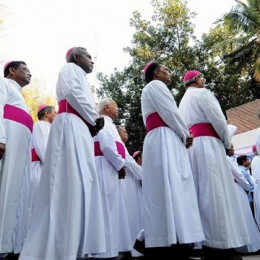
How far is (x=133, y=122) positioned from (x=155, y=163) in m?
14.6

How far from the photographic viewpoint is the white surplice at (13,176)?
3773 millimetres

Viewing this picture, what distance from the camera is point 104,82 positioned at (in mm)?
19688

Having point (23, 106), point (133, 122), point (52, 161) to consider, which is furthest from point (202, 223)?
point (133, 122)

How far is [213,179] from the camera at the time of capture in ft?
13.8

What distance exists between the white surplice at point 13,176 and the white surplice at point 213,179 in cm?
190

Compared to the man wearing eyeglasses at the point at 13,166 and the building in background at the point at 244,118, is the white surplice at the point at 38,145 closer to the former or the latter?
the man wearing eyeglasses at the point at 13,166

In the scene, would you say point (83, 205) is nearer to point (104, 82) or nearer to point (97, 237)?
point (97, 237)

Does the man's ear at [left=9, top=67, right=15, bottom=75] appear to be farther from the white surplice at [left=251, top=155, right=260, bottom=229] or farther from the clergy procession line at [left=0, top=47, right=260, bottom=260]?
the white surplice at [left=251, top=155, right=260, bottom=229]

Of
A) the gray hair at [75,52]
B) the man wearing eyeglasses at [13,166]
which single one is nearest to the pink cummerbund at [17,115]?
the man wearing eyeglasses at [13,166]

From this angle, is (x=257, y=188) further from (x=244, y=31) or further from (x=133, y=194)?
(x=244, y=31)

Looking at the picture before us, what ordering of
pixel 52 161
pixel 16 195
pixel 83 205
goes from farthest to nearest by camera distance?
1. pixel 16 195
2. pixel 52 161
3. pixel 83 205

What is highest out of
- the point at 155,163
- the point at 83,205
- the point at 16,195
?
the point at 155,163

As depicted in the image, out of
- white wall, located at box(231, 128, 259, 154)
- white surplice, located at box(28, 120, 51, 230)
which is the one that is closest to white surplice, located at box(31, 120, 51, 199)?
white surplice, located at box(28, 120, 51, 230)

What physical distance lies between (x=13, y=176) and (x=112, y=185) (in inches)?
61.2
